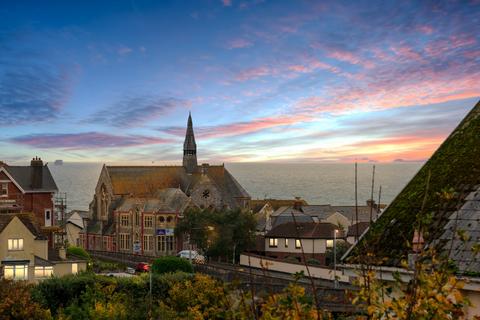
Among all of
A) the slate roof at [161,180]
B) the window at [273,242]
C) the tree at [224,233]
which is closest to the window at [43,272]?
the tree at [224,233]

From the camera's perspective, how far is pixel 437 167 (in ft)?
53.2

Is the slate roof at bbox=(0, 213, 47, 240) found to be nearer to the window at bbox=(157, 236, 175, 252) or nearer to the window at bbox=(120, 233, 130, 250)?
the window at bbox=(157, 236, 175, 252)

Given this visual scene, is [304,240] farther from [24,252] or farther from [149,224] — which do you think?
[24,252]

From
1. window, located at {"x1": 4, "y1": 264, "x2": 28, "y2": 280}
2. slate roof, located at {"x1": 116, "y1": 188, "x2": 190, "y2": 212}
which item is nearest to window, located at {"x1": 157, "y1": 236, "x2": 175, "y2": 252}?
slate roof, located at {"x1": 116, "y1": 188, "x2": 190, "y2": 212}

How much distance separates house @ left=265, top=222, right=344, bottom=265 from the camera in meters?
78.4

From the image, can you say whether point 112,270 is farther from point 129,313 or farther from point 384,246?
point 384,246

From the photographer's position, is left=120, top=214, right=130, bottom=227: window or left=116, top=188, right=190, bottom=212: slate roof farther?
left=120, top=214, right=130, bottom=227: window

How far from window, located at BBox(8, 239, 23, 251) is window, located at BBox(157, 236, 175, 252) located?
44.2 m

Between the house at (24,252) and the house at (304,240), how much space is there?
33.0 metres

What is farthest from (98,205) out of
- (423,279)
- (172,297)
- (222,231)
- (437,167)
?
(423,279)

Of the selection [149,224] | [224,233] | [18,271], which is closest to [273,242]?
[224,233]

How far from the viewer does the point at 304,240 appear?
77.8 m

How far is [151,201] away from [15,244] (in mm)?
47884

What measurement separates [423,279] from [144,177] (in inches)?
4264
